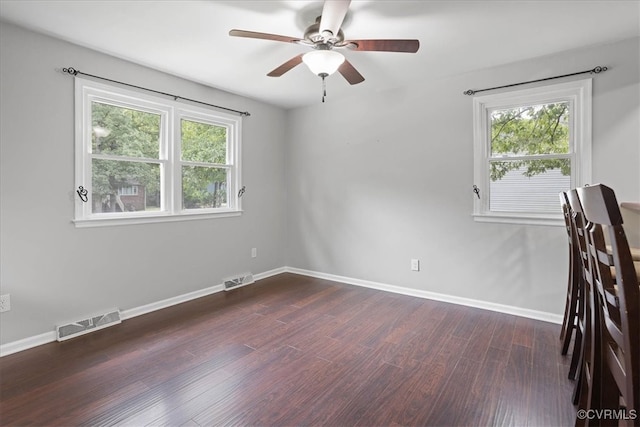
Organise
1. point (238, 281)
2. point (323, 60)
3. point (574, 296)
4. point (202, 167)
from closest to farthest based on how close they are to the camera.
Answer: point (574, 296), point (323, 60), point (202, 167), point (238, 281)

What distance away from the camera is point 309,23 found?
95.0 inches

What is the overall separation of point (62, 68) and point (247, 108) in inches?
79.5

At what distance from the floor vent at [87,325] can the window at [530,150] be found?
3.69m

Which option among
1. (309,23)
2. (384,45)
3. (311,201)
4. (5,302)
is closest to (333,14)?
(384,45)

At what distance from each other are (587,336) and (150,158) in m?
3.78

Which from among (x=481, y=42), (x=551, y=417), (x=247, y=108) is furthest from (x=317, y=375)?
(x=247, y=108)

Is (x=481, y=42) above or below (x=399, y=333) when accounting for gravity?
above

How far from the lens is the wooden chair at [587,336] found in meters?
1.28

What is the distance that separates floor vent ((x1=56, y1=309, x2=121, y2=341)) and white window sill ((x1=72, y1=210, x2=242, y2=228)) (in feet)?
2.69

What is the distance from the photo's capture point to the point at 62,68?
8.65 feet

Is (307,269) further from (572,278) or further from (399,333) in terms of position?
(572,278)

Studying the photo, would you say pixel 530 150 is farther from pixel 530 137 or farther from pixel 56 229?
pixel 56 229

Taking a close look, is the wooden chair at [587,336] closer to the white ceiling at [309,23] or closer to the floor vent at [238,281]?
the white ceiling at [309,23]

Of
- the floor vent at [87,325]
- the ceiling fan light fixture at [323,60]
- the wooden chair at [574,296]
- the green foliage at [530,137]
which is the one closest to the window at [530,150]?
the green foliage at [530,137]
